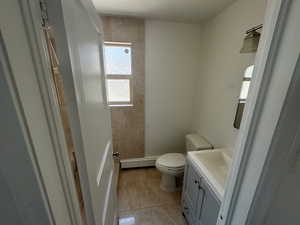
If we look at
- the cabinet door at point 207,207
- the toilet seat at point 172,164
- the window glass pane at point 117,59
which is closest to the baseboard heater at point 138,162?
the toilet seat at point 172,164

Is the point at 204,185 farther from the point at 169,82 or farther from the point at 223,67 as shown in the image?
the point at 169,82

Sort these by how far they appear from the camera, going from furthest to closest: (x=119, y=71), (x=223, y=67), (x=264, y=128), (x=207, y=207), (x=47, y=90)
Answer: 1. (x=119, y=71)
2. (x=223, y=67)
3. (x=207, y=207)
4. (x=264, y=128)
5. (x=47, y=90)

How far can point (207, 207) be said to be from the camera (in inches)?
44.7

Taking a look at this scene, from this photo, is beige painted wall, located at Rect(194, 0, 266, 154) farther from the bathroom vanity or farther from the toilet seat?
the toilet seat

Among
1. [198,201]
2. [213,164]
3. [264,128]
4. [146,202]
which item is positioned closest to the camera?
[264,128]

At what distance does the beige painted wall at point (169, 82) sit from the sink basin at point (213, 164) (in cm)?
89

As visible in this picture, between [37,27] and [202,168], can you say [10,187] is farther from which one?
[202,168]

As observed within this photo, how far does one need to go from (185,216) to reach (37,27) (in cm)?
197

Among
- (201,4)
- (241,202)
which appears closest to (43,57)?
(241,202)

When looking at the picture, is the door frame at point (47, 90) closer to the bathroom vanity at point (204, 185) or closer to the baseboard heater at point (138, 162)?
the bathroom vanity at point (204, 185)

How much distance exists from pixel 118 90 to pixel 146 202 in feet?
5.24

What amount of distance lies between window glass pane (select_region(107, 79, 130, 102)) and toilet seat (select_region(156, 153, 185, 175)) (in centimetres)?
105

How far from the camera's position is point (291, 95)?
1.39 ft

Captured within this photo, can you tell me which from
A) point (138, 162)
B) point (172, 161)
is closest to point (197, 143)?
point (172, 161)
